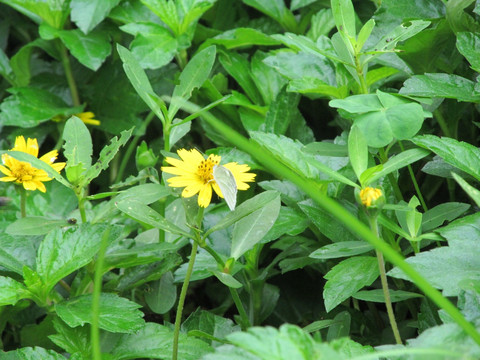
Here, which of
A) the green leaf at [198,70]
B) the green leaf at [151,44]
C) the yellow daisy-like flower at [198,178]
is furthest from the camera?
the green leaf at [151,44]

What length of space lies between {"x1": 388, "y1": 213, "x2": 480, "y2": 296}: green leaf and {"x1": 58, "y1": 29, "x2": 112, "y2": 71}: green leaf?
945 millimetres

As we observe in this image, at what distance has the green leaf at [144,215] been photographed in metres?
0.91

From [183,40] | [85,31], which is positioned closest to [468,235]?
[183,40]

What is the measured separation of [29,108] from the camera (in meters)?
1.58

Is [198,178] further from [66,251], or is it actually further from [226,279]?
[66,251]

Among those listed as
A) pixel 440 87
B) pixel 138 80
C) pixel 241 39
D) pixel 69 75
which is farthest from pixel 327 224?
pixel 69 75

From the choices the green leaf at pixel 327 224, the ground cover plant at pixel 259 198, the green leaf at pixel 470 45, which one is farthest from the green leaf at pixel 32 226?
the green leaf at pixel 470 45

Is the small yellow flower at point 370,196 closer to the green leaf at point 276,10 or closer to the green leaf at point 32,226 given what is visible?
the green leaf at point 32,226

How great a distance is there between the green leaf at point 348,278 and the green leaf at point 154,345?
0.69 feet

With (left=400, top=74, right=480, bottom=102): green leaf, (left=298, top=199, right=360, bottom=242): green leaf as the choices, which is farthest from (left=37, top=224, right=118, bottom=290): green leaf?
(left=400, top=74, right=480, bottom=102): green leaf

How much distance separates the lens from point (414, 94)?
1.05 metres

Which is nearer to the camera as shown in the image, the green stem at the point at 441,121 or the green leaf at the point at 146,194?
the green leaf at the point at 146,194

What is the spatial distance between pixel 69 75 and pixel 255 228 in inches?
36.8

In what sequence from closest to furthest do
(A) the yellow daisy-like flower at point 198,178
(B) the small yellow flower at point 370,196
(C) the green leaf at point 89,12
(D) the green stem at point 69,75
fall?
(B) the small yellow flower at point 370,196, (A) the yellow daisy-like flower at point 198,178, (C) the green leaf at point 89,12, (D) the green stem at point 69,75
